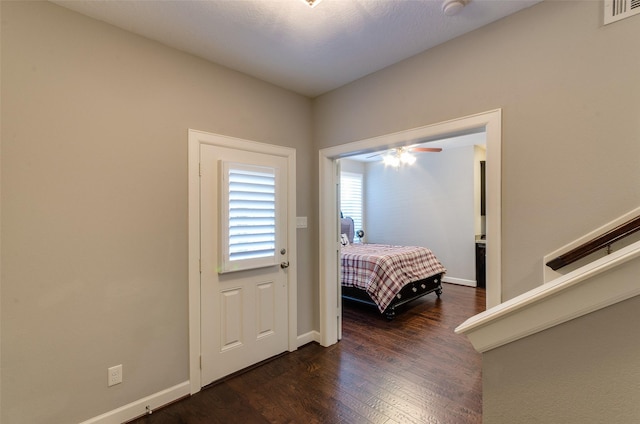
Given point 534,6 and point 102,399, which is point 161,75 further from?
point 534,6

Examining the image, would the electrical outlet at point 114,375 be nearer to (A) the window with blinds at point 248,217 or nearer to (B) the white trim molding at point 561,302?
(A) the window with blinds at point 248,217

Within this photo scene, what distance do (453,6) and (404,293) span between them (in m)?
3.35

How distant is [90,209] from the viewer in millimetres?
1869

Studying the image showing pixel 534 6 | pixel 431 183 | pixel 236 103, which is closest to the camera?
pixel 534 6

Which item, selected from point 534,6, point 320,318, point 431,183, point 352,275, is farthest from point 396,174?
point 534,6

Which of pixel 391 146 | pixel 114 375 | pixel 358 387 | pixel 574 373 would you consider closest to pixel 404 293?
pixel 358 387

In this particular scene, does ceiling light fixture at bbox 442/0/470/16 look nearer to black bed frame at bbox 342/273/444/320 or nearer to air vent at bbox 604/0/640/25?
air vent at bbox 604/0/640/25

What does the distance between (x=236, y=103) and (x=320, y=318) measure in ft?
7.76

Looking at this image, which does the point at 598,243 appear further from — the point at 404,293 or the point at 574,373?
the point at 404,293

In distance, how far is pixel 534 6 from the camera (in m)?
1.78

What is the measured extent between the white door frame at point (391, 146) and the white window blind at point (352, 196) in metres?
3.25

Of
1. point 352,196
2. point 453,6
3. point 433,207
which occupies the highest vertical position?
point 453,6

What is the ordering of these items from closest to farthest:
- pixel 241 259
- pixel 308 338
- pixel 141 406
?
pixel 141 406, pixel 241 259, pixel 308 338

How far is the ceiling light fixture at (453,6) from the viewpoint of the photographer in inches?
68.2
